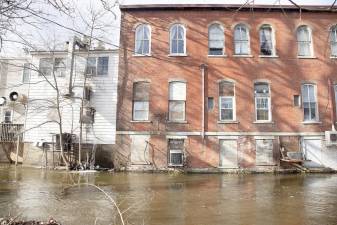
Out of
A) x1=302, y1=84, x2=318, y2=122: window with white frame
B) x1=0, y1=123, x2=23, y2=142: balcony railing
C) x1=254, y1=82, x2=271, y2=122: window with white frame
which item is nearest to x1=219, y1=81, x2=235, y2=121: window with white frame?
x1=254, y1=82, x2=271, y2=122: window with white frame

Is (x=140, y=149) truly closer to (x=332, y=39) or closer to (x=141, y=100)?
(x=141, y=100)

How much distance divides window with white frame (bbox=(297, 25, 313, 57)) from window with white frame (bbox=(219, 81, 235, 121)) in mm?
4752

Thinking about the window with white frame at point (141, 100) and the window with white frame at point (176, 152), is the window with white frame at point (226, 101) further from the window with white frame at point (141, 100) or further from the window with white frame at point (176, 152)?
the window with white frame at point (141, 100)

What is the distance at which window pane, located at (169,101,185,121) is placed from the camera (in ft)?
65.2

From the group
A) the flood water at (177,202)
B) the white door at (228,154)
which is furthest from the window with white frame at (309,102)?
the flood water at (177,202)

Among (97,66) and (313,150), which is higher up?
(97,66)

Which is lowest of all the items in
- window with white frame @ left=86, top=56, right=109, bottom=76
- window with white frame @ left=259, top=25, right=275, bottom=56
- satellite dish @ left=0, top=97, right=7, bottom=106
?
satellite dish @ left=0, top=97, right=7, bottom=106

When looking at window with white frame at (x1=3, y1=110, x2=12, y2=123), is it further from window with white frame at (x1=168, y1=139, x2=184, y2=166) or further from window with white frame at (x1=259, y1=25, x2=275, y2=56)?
window with white frame at (x1=259, y1=25, x2=275, y2=56)

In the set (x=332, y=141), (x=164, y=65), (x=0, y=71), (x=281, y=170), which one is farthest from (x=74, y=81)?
(x=332, y=141)

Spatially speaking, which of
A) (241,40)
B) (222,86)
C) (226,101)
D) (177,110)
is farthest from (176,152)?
(241,40)

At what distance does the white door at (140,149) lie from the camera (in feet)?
63.4

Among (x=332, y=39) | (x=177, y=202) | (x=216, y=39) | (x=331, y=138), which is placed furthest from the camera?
(x=332, y=39)

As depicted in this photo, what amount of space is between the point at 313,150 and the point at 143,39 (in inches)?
463

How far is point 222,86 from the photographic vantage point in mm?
20125
